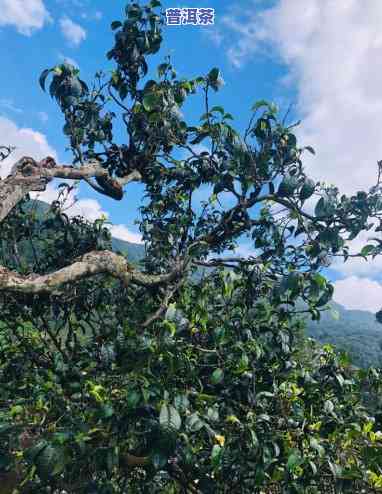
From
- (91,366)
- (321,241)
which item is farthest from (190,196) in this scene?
(91,366)

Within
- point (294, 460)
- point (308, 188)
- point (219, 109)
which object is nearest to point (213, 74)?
point (219, 109)

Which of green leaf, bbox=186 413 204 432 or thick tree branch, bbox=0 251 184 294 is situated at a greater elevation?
thick tree branch, bbox=0 251 184 294

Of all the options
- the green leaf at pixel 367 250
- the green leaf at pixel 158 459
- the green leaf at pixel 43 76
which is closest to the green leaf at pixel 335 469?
the green leaf at pixel 158 459

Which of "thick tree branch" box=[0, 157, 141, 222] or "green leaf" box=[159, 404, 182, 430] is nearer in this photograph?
"green leaf" box=[159, 404, 182, 430]

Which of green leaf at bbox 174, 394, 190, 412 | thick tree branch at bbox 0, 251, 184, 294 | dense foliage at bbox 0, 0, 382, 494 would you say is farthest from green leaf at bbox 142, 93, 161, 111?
green leaf at bbox 174, 394, 190, 412

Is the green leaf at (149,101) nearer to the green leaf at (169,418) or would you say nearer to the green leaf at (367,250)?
the green leaf at (367,250)

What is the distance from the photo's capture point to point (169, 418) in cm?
174

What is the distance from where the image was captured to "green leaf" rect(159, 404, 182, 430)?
172 cm

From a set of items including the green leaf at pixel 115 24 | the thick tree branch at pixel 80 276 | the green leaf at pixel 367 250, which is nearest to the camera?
the thick tree branch at pixel 80 276

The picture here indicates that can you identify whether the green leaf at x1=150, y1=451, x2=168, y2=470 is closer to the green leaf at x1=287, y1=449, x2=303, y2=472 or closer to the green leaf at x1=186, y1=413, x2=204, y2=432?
the green leaf at x1=186, y1=413, x2=204, y2=432

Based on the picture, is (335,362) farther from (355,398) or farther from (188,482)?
(188,482)

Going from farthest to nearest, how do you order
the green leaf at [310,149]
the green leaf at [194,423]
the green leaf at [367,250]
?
the green leaf at [310,149] → the green leaf at [367,250] → the green leaf at [194,423]

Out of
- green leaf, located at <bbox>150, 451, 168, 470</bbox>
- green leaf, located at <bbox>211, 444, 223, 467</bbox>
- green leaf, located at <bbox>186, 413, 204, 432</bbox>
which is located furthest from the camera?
green leaf, located at <bbox>211, 444, 223, 467</bbox>

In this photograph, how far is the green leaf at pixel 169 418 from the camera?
1.72 metres
